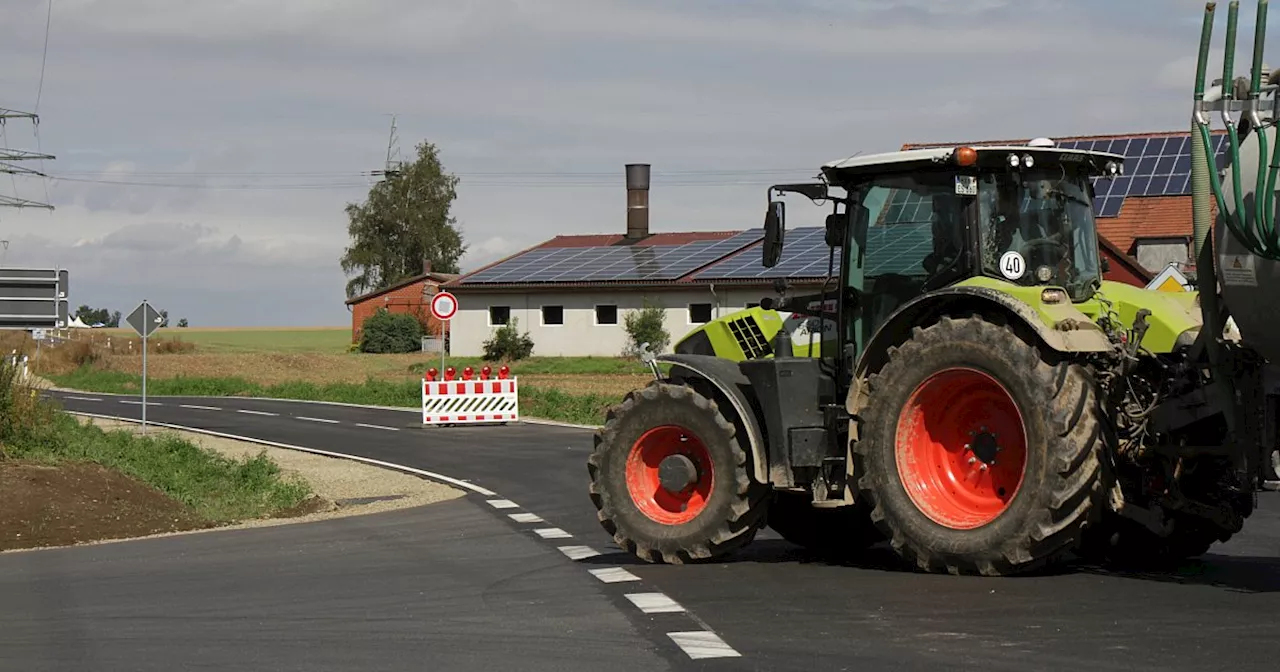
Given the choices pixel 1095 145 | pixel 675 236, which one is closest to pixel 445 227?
pixel 675 236

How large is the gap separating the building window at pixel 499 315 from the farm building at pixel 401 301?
41.0 ft

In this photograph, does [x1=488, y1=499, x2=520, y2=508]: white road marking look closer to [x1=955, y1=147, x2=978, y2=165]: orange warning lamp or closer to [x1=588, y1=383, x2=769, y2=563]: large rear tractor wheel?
[x1=588, y1=383, x2=769, y2=563]: large rear tractor wheel

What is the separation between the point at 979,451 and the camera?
991 centimetres

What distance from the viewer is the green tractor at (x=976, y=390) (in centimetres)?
891

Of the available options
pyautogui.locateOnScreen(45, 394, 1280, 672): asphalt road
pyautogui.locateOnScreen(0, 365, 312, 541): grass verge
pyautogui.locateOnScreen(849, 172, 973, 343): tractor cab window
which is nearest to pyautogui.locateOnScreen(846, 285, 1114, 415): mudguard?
pyautogui.locateOnScreen(849, 172, 973, 343): tractor cab window

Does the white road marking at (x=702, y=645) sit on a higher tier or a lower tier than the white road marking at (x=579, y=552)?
higher

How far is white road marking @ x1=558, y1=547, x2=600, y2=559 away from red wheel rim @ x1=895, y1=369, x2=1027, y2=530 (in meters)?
3.02

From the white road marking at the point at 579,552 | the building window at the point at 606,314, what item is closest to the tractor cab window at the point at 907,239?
the white road marking at the point at 579,552

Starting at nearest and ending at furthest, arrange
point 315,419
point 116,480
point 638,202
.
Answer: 1. point 116,480
2. point 315,419
3. point 638,202

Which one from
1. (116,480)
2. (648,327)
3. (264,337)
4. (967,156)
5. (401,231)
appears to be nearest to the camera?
(967,156)

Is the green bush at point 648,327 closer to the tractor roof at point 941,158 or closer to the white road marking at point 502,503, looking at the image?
the white road marking at point 502,503

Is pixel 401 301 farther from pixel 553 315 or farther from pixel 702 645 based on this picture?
pixel 702 645

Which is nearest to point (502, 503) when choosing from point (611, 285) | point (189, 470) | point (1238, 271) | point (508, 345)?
point (189, 470)

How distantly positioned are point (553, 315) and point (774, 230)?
5845cm
